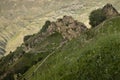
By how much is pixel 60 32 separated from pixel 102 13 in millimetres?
23149

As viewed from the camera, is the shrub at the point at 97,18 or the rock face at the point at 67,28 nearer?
the shrub at the point at 97,18

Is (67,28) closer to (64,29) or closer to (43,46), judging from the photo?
(64,29)

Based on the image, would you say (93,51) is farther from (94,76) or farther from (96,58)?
(94,76)

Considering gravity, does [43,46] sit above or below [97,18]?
above

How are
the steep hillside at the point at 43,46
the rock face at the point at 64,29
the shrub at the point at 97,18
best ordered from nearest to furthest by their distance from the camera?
the steep hillside at the point at 43,46
the shrub at the point at 97,18
the rock face at the point at 64,29

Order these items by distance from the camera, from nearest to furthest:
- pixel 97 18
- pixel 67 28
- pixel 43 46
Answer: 1. pixel 43 46
2. pixel 97 18
3. pixel 67 28

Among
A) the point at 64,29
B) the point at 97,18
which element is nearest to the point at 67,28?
the point at 64,29

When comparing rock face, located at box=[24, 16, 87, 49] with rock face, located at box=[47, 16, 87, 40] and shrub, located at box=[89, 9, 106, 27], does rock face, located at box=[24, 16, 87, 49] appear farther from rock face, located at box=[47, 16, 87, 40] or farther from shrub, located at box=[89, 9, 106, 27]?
shrub, located at box=[89, 9, 106, 27]

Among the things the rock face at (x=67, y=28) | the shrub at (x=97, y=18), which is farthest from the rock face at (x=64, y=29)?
the shrub at (x=97, y=18)

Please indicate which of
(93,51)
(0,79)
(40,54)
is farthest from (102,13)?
(93,51)

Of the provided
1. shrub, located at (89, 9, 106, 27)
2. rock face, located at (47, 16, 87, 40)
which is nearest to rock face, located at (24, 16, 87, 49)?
rock face, located at (47, 16, 87, 40)

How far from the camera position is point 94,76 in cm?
4447

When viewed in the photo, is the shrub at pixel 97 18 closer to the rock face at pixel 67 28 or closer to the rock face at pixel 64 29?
the rock face at pixel 67 28

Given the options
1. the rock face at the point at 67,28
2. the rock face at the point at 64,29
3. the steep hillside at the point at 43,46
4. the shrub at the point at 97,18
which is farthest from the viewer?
the rock face at the point at 64,29
